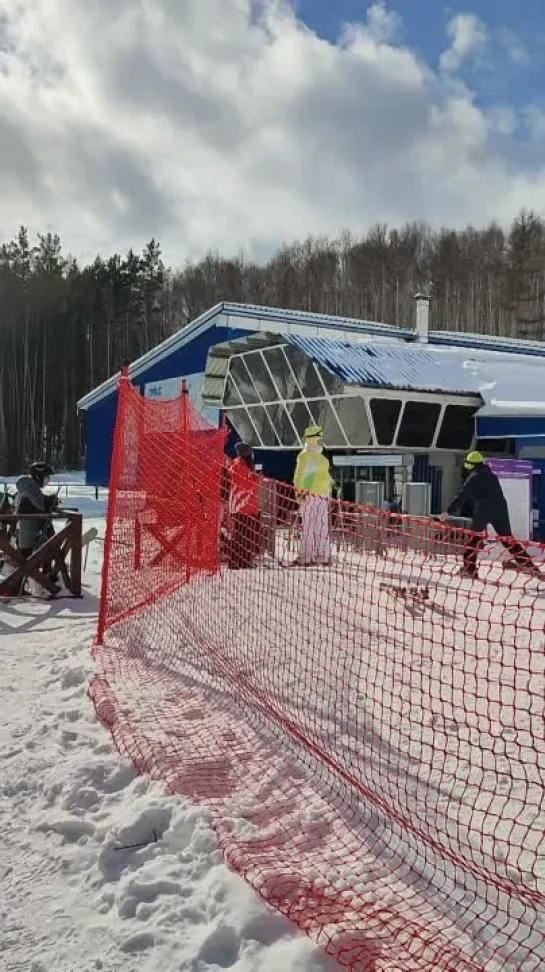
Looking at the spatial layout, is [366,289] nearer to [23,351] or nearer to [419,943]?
[23,351]

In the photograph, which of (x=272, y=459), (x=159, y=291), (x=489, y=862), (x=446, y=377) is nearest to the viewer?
(x=489, y=862)

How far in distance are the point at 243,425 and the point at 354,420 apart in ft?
17.2

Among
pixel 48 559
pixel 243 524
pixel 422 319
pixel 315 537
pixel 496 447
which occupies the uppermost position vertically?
pixel 422 319

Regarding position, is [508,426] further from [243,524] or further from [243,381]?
[243,524]

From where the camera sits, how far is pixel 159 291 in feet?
182

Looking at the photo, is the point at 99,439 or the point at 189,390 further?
the point at 99,439

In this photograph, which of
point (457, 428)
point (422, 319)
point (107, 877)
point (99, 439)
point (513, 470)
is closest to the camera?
point (107, 877)

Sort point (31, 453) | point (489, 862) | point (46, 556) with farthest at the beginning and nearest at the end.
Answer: point (31, 453) < point (46, 556) < point (489, 862)

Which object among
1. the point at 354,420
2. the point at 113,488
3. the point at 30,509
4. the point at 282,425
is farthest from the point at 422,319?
the point at 113,488

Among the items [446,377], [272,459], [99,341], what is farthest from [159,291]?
[446,377]

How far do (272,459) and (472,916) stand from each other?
18888 mm

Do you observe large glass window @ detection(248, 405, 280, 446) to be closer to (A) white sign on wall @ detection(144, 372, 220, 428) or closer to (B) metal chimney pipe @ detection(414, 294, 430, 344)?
(A) white sign on wall @ detection(144, 372, 220, 428)

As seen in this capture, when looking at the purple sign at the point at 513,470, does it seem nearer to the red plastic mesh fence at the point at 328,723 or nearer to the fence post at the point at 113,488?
the red plastic mesh fence at the point at 328,723

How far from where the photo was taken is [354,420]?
16.0 m
